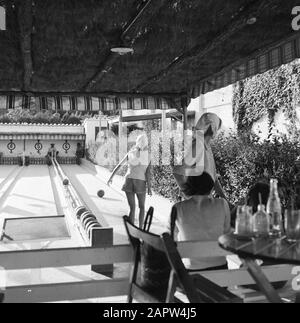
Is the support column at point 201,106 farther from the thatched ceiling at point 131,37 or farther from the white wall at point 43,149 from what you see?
the white wall at point 43,149

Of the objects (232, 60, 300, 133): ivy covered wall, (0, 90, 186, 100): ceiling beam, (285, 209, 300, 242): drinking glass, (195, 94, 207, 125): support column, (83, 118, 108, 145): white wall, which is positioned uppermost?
(83, 118, 108, 145): white wall

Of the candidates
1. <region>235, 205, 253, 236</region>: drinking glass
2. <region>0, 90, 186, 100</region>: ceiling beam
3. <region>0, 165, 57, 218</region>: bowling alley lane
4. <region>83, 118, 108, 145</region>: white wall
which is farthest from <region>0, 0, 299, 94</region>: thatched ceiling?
<region>83, 118, 108, 145</region>: white wall

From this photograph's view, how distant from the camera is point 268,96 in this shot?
490 inches

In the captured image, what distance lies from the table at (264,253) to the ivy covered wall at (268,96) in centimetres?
824

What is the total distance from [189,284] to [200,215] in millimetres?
888

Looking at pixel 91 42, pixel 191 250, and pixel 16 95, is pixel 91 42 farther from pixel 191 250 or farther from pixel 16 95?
pixel 16 95

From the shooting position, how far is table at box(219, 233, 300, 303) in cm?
174

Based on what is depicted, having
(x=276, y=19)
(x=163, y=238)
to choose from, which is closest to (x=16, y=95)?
(x=276, y=19)

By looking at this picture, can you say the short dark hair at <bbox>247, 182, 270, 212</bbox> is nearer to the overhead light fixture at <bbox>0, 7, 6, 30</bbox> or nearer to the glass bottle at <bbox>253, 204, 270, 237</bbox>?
the glass bottle at <bbox>253, 204, 270, 237</bbox>

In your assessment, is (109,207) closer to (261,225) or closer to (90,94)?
(90,94)

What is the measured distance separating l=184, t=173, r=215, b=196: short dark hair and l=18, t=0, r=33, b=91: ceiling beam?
5.46ft

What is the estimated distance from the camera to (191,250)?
2.46m

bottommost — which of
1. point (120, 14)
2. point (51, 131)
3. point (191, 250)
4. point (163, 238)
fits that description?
point (191, 250)
